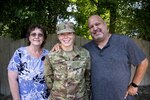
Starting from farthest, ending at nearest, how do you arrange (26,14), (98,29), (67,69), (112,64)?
(26,14) < (98,29) < (112,64) < (67,69)

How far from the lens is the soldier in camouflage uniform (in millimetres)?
3799

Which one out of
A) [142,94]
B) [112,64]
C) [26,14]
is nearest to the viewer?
[112,64]

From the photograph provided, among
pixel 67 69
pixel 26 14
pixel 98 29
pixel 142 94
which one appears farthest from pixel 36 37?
pixel 142 94

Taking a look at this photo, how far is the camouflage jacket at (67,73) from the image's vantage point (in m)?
3.80

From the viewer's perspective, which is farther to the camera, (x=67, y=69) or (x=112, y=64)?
(x=112, y=64)

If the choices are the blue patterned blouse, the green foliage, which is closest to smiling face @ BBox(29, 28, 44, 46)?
the blue patterned blouse

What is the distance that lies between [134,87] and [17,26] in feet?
11.8

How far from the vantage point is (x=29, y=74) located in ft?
13.3

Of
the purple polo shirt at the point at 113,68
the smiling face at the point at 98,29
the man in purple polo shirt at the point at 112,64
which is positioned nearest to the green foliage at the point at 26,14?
the smiling face at the point at 98,29

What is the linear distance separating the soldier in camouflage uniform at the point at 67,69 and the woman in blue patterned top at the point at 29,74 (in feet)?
0.69

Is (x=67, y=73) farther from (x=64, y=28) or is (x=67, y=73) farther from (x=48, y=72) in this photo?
(x=64, y=28)

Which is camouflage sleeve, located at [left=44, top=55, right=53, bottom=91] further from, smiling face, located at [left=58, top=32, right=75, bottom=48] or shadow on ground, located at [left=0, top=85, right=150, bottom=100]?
shadow on ground, located at [left=0, top=85, right=150, bottom=100]

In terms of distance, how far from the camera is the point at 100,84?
4.04 meters

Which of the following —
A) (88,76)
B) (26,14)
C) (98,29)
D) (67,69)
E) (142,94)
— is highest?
(26,14)
